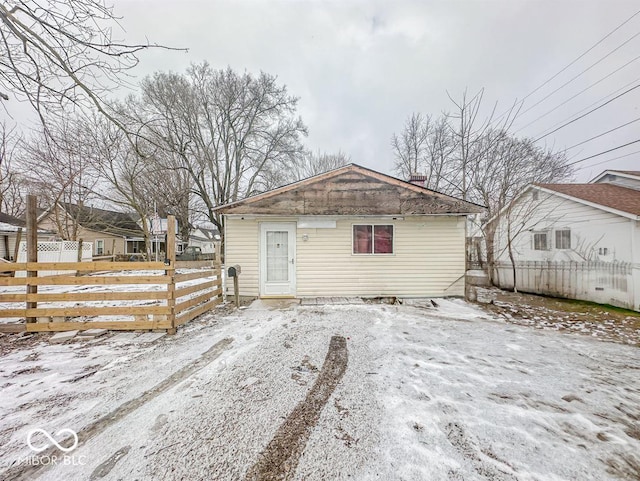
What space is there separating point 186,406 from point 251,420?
0.72 metres

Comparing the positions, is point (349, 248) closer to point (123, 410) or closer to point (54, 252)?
point (123, 410)

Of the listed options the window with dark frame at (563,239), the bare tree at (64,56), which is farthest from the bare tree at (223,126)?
the window with dark frame at (563,239)

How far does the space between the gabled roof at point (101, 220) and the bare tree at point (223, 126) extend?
579cm

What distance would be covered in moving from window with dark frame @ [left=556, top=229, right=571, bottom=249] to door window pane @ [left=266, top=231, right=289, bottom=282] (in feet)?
36.1

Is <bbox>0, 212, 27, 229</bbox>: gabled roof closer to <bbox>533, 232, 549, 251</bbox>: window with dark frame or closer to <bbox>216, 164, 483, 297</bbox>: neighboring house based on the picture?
<bbox>216, 164, 483, 297</bbox>: neighboring house

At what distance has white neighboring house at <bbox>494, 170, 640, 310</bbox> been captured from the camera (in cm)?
711

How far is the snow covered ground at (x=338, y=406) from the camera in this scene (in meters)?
1.72

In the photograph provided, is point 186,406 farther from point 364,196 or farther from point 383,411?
point 364,196

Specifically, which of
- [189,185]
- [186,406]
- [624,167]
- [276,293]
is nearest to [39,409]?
[186,406]

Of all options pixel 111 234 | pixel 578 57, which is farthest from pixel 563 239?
pixel 111 234

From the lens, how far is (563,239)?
9.59 m

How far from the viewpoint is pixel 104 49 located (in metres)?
2.74

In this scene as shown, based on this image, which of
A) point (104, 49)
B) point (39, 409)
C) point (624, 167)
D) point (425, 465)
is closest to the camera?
point (425, 465)

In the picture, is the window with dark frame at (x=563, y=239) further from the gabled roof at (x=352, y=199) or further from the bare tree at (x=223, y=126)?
the bare tree at (x=223, y=126)
